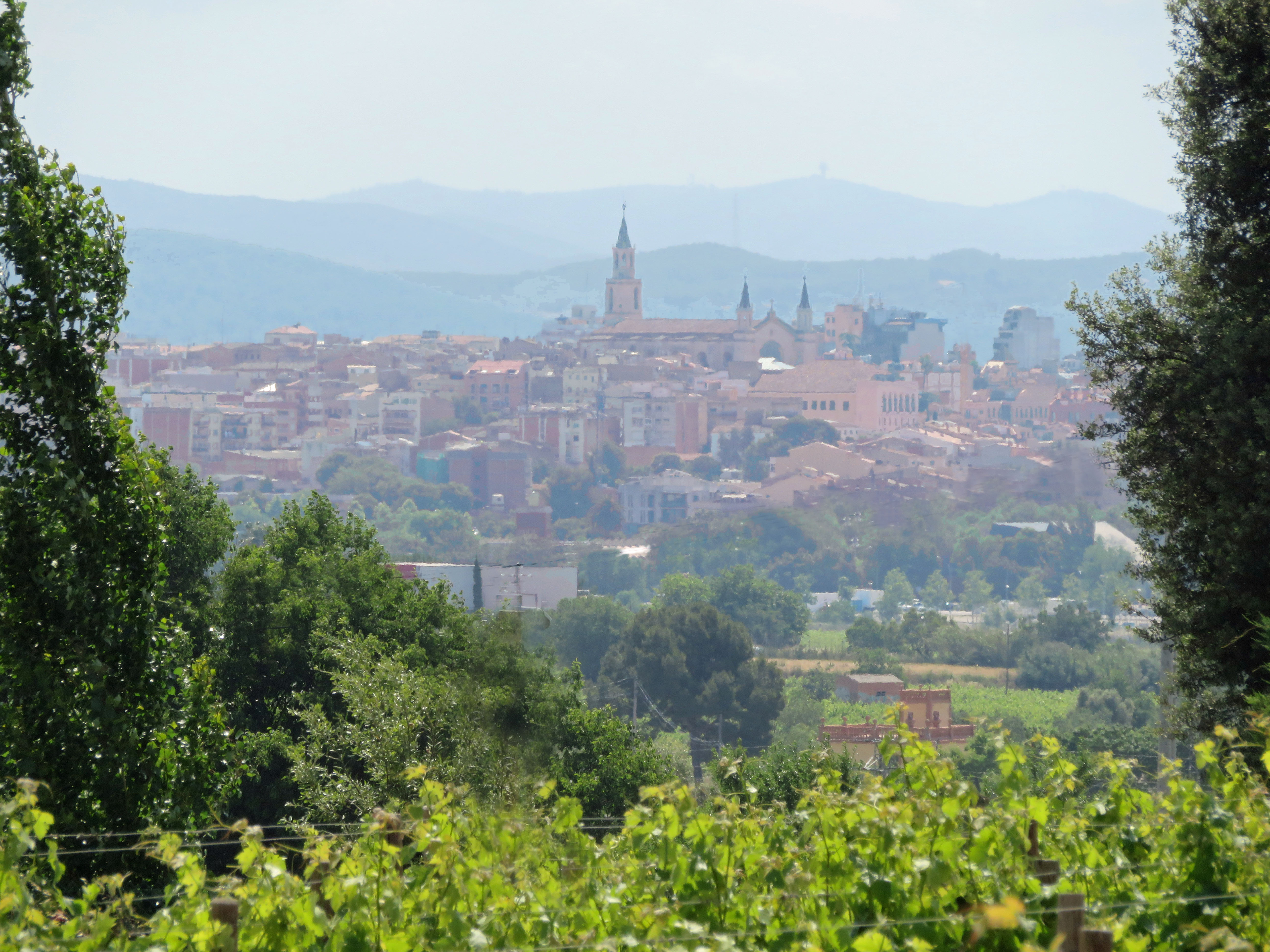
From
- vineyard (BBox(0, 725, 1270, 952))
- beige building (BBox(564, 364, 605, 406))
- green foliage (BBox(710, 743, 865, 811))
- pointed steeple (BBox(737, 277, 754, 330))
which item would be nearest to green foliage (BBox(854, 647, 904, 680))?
green foliage (BBox(710, 743, 865, 811))

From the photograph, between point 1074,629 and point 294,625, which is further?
point 1074,629

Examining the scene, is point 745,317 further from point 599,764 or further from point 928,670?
point 599,764

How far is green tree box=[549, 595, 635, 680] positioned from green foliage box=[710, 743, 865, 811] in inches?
824

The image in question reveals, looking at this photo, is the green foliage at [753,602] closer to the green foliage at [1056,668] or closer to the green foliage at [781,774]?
the green foliage at [1056,668]

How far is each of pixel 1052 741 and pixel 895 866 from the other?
0.75 m

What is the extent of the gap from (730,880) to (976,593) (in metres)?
67.3

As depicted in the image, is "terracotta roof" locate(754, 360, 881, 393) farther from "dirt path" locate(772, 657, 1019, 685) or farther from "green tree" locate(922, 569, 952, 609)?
"dirt path" locate(772, 657, 1019, 685)

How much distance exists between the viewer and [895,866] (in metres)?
2.46

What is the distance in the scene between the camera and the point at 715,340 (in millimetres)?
121875

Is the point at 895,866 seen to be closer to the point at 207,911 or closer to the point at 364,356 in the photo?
the point at 207,911

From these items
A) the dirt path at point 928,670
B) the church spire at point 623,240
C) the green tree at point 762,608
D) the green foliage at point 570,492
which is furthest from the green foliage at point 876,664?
the church spire at point 623,240

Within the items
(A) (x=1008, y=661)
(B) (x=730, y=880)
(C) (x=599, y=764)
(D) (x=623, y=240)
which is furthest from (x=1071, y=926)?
(D) (x=623, y=240)

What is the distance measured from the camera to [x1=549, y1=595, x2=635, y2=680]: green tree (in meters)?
42.2

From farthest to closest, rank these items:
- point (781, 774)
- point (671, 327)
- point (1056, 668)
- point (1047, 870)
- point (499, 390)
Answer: point (671, 327)
point (499, 390)
point (1056, 668)
point (781, 774)
point (1047, 870)
